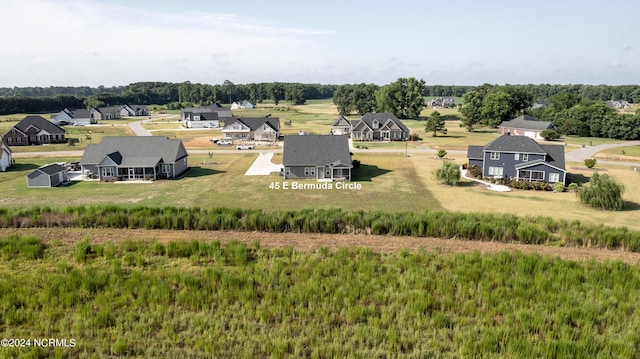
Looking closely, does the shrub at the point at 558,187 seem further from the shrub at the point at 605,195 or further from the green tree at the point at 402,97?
the green tree at the point at 402,97

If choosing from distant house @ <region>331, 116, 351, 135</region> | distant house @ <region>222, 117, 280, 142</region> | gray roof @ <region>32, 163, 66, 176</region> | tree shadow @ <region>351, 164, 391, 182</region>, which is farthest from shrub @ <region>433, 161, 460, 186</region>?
distant house @ <region>331, 116, 351, 135</region>

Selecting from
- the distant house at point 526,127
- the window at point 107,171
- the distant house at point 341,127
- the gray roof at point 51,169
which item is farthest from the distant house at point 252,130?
the distant house at point 526,127

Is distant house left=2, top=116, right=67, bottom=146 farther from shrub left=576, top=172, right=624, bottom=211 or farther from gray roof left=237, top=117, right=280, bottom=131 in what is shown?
shrub left=576, top=172, right=624, bottom=211

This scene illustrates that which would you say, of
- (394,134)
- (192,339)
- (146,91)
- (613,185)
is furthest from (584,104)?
(146,91)

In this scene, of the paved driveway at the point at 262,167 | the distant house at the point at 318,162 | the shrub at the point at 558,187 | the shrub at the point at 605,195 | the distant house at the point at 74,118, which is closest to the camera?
the shrub at the point at 605,195

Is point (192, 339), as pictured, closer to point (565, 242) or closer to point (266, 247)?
point (266, 247)

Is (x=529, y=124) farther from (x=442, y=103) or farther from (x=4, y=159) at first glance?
(x=442, y=103)
